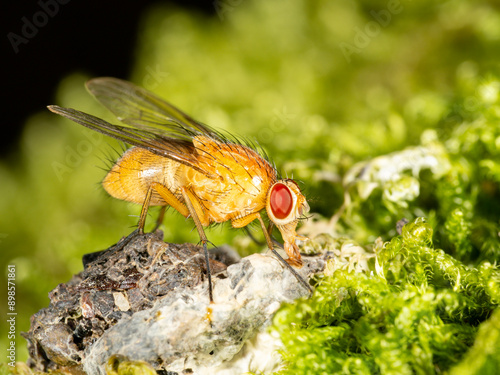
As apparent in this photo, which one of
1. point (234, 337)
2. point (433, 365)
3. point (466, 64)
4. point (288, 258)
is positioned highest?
point (466, 64)

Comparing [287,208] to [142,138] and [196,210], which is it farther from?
[142,138]

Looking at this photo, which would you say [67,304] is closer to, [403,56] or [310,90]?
[310,90]

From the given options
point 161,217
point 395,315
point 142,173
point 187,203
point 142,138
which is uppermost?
point 142,138

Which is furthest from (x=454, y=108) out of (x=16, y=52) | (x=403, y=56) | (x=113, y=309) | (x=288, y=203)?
(x=16, y=52)

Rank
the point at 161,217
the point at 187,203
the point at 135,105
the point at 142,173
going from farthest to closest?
the point at 135,105
the point at 161,217
the point at 142,173
the point at 187,203

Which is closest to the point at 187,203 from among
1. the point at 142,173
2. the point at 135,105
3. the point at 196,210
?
the point at 196,210

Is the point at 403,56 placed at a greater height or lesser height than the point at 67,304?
greater

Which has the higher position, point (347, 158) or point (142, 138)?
point (142, 138)
